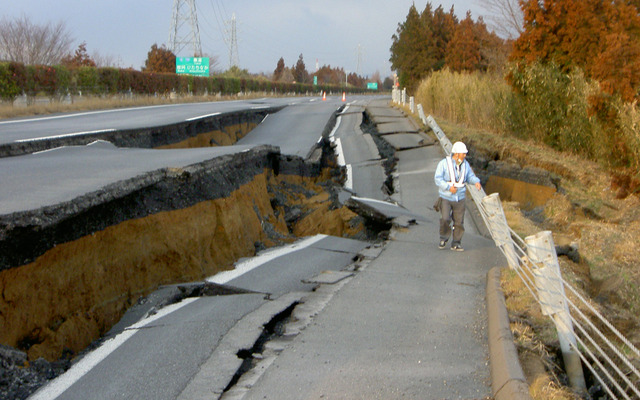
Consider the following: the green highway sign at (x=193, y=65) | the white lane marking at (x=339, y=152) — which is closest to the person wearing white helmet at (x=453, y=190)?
the white lane marking at (x=339, y=152)

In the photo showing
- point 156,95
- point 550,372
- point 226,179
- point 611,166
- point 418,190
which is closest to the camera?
point 550,372

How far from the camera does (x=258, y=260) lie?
8.38m

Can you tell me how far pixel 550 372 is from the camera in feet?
15.9

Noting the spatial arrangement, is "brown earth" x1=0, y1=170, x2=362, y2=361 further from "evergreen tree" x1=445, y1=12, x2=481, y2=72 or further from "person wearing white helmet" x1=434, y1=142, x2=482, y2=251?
"evergreen tree" x1=445, y1=12, x2=481, y2=72

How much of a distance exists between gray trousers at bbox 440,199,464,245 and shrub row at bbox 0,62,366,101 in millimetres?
19944

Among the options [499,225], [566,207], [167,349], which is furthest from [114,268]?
Answer: [566,207]

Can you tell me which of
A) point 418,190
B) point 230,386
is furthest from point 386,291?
point 418,190

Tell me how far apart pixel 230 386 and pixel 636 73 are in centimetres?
1535

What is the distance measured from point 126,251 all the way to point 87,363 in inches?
86.6

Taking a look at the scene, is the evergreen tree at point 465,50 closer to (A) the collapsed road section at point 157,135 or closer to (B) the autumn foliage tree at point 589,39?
(B) the autumn foliage tree at point 589,39

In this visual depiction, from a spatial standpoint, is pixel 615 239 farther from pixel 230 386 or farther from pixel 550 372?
pixel 230 386

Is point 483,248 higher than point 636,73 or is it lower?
lower

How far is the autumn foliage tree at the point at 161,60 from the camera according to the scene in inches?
2436

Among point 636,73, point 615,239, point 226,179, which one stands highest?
point 636,73
